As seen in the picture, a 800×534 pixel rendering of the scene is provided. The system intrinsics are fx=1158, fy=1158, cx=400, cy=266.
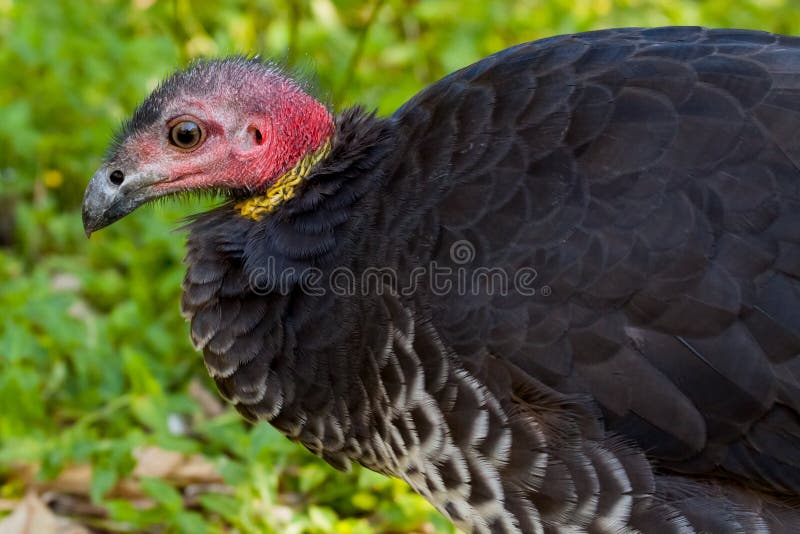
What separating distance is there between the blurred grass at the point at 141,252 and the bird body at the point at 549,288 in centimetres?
73

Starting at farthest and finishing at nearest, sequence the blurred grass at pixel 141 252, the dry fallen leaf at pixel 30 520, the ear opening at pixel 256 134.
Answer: the blurred grass at pixel 141 252 < the dry fallen leaf at pixel 30 520 < the ear opening at pixel 256 134

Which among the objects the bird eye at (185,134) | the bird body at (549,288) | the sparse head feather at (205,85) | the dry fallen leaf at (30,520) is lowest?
the dry fallen leaf at (30,520)

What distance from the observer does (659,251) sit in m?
3.66

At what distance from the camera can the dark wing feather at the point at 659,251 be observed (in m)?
3.63

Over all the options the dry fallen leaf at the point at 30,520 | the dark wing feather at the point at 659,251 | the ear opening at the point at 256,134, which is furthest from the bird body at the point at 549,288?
the dry fallen leaf at the point at 30,520

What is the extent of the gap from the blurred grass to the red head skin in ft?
0.97

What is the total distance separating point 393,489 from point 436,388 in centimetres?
139

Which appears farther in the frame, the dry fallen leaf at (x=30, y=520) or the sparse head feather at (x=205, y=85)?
the dry fallen leaf at (x=30, y=520)

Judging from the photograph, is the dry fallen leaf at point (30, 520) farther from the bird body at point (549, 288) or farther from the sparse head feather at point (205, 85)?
the sparse head feather at point (205, 85)

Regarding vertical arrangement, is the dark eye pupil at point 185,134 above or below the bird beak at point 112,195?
above

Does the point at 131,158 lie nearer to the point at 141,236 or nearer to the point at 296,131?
the point at 296,131

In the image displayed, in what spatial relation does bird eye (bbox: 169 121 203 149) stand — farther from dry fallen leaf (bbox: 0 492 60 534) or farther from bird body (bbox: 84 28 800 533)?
dry fallen leaf (bbox: 0 492 60 534)

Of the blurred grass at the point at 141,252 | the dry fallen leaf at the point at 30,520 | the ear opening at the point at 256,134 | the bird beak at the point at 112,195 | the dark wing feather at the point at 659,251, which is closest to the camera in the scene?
the dark wing feather at the point at 659,251

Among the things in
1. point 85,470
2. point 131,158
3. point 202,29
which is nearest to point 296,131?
point 131,158
